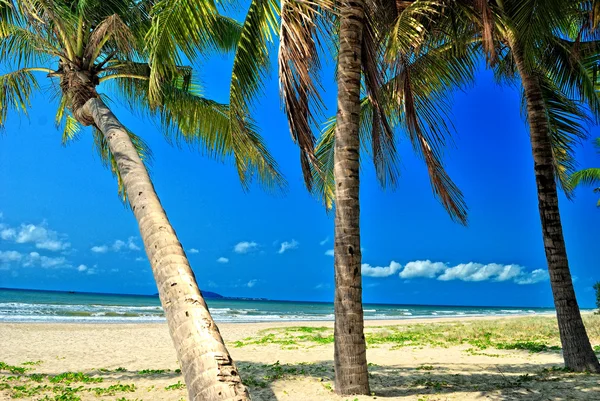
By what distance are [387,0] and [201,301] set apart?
585 centimetres

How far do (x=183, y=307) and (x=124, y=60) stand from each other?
261 inches

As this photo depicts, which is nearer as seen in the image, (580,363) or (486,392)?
(486,392)

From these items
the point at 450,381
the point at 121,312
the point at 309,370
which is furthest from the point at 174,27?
the point at 121,312

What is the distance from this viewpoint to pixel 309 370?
8.54m

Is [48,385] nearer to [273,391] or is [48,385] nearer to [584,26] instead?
[273,391]

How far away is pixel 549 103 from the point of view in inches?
382

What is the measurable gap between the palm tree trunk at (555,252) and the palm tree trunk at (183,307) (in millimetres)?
6337

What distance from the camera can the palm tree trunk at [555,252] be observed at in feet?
25.0

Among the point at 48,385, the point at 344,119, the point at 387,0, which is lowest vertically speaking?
→ the point at 48,385

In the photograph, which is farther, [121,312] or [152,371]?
[121,312]

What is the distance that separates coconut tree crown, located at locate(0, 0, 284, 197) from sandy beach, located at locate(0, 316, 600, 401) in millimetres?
3461

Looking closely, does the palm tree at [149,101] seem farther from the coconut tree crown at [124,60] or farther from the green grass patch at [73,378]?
the green grass patch at [73,378]

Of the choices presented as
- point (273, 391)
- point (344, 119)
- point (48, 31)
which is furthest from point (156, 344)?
point (344, 119)

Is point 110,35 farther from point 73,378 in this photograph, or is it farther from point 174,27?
point 73,378
